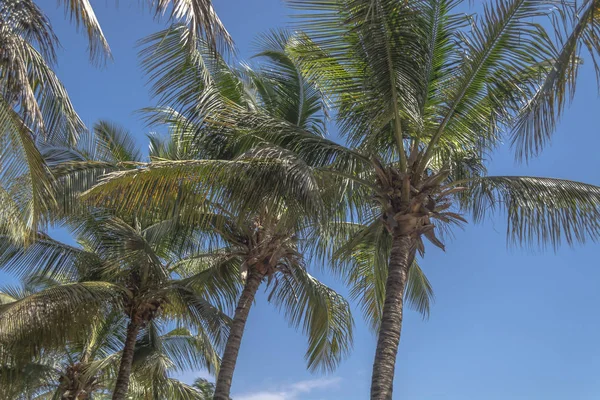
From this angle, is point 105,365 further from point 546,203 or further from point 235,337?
point 546,203

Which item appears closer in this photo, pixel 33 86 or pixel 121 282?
pixel 33 86

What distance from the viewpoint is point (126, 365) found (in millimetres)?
13789

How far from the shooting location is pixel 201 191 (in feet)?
28.6

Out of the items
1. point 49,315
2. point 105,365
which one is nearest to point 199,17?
point 49,315

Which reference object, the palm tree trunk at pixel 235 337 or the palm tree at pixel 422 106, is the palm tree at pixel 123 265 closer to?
the palm tree trunk at pixel 235 337

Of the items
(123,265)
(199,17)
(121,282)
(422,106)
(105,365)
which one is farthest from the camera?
(105,365)

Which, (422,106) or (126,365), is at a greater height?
(422,106)

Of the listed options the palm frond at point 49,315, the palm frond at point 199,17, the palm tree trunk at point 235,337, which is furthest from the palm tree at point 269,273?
the palm frond at point 199,17

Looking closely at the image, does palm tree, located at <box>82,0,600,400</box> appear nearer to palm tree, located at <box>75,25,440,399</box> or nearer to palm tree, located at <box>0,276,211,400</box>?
palm tree, located at <box>75,25,440,399</box>

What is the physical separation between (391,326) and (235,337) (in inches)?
170

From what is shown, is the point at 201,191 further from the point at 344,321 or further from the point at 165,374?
the point at 165,374

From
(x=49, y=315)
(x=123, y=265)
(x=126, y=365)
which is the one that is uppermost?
(x=123, y=265)

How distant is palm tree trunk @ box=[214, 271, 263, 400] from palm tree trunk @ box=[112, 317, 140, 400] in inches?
106

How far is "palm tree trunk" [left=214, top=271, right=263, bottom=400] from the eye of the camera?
11.6 m
